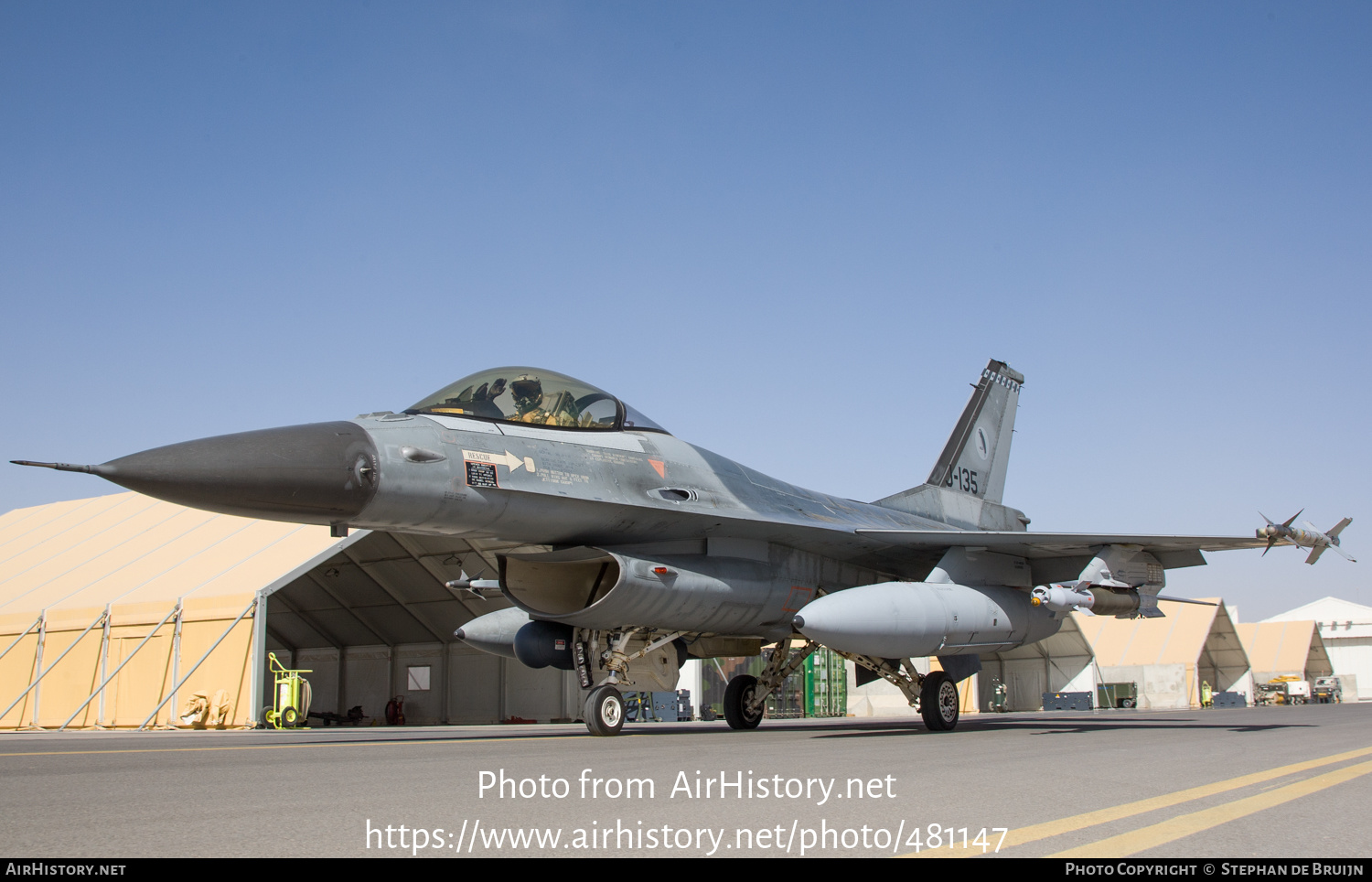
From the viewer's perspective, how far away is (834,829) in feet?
12.7

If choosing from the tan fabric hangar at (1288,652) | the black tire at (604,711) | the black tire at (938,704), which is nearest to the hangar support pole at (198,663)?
the black tire at (604,711)

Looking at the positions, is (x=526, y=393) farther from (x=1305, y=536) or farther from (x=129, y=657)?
(x=129, y=657)

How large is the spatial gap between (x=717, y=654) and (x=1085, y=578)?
474cm

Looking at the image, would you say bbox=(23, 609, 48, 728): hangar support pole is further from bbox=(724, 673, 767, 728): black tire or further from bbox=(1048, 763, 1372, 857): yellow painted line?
bbox=(1048, 763, 1372, 857): yellow painted line

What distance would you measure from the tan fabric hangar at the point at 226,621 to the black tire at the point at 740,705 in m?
7.73

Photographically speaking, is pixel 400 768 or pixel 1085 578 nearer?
pixel 400 768

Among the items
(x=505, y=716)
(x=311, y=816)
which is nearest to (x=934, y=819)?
(x=311, y=816)

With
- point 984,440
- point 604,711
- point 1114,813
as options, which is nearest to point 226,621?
point 604,711

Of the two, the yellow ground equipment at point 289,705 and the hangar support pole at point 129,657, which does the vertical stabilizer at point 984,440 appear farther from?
the hangar support pole at point 129,657

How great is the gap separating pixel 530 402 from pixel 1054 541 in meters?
6.03

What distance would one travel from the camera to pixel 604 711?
1062cm

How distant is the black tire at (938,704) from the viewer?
11930 mm

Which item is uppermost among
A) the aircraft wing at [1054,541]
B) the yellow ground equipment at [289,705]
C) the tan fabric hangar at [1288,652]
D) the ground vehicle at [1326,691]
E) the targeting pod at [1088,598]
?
the aircraft wing at [1054,541]
